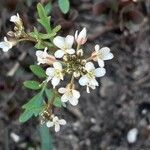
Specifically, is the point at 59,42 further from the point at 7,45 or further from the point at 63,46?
the point at 7,45

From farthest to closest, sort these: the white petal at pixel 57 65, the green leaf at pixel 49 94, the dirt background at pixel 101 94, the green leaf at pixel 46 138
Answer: the dirt background at pixel 101 94 < the green leaf at pixel 46 138 < the green leaf at pixel 49 94 < the white petal at pixel 57 65

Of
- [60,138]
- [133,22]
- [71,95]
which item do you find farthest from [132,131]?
[71,95]

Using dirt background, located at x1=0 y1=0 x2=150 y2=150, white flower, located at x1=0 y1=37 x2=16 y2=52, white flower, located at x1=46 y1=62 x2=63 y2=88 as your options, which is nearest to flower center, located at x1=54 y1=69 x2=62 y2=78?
white flower, located at x1=46 y1=62 x2=63 y2=88

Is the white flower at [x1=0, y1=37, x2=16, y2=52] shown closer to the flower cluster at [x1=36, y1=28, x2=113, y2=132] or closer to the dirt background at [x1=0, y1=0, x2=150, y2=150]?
the flower cluster at [x1=36, y1=28, x2=113, y2=132]

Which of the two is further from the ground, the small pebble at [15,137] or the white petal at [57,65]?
the small pebble at [15,137]

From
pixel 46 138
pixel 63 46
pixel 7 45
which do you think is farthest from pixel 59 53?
pixel 46 138

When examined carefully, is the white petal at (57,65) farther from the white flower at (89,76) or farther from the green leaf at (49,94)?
the green leaf at (49,94)

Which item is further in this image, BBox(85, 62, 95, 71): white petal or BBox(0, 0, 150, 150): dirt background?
→ BBox(0, 0, 150, 150): dirt background

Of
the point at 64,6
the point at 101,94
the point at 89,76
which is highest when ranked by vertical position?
the point at 101,94

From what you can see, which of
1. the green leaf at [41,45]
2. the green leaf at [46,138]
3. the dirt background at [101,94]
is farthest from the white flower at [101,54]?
the dirt background at [101,94]

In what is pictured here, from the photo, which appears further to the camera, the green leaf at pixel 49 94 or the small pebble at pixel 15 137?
the small pebble at pixel 15 137
